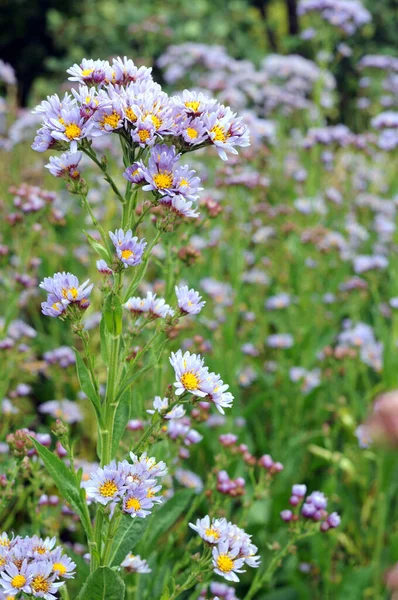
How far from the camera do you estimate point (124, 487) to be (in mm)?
1263

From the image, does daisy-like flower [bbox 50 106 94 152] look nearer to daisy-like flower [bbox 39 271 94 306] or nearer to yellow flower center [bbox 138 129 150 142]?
yellow flower center [bbox 138 129 150 142]

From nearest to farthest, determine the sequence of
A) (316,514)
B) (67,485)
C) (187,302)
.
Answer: (67,485), (187,302), (316,514)

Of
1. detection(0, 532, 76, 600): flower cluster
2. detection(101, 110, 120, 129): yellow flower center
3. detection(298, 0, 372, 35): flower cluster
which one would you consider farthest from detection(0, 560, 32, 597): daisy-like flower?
detection(298, 0, 372, 35): flower cluster

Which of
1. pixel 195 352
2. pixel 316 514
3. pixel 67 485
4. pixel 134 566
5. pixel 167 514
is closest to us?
pixel 67 485

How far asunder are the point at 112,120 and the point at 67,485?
661 mm

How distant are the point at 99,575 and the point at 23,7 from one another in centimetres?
942

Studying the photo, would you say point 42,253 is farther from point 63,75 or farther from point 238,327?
point 63,75

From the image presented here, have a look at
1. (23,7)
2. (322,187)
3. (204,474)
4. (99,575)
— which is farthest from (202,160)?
(23,7)

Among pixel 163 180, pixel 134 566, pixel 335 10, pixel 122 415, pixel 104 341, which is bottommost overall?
pixel 134 566

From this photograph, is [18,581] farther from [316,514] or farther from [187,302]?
[316,514]

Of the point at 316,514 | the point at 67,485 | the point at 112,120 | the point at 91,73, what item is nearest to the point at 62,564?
the point at 67,485

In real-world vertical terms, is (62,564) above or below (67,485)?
below

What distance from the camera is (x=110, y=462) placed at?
1.35 meters

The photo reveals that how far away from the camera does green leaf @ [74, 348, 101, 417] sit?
1.36 meters
